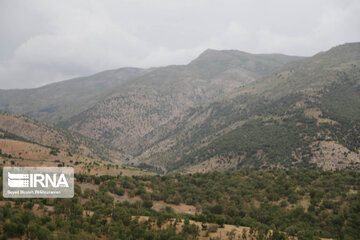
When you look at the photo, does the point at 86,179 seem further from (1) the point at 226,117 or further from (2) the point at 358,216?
(1) the point at 226,117

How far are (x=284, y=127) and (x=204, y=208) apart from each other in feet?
274

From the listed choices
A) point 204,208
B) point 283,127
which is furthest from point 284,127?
point 204,208

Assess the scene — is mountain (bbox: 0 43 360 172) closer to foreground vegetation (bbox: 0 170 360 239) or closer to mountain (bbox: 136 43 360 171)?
mountain (bbox: 136 43 360 171)

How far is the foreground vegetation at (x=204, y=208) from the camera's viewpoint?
2527 centimetres

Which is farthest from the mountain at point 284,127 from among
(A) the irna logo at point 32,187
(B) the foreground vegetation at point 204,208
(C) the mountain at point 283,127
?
(A) the irna logo at point 32,187

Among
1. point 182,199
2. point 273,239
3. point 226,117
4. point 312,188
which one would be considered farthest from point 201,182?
point 226,117

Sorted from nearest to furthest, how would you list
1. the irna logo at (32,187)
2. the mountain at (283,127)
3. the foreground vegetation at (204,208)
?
the foreground vegetation at (204,208)
the irna logo at (32,187)
the mountain at (283,127)

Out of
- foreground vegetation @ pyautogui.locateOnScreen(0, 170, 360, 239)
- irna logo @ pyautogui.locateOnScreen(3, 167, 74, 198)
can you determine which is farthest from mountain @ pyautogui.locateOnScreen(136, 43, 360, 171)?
irna logo @ pyautogui.locateOnScreen(3, 167, 74, 198)

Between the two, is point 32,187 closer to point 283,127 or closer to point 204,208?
point 204,208

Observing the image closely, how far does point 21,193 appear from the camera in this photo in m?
31.9

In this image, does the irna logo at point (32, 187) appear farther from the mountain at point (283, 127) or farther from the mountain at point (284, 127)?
the mountain at point (284, 127)

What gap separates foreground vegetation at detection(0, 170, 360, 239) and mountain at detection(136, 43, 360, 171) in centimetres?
3880

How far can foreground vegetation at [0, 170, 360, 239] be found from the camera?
2527 centimetres

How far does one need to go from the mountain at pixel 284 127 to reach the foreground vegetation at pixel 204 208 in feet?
127
